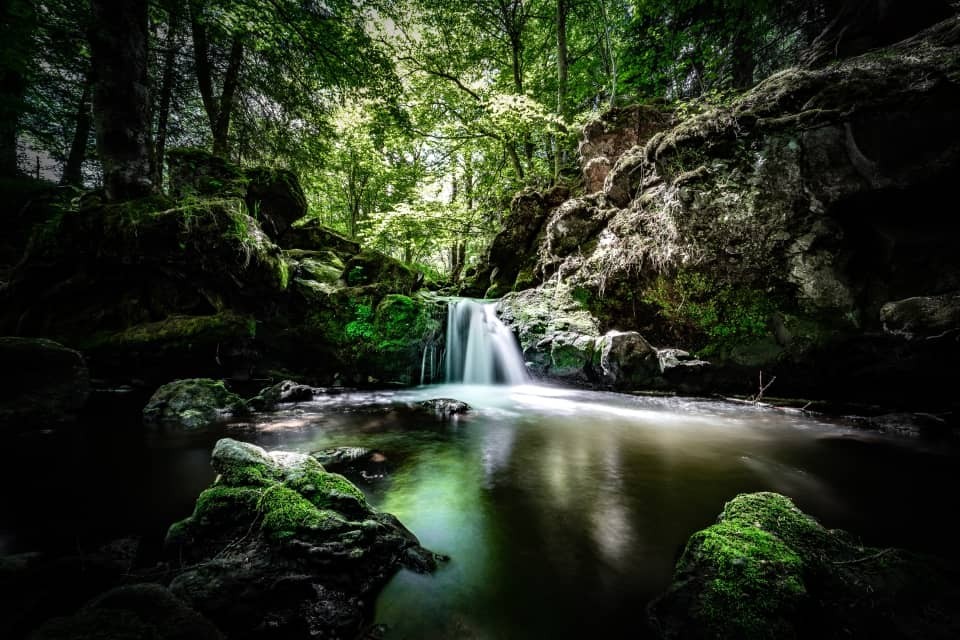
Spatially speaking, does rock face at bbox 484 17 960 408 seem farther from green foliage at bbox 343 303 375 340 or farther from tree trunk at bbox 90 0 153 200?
tree trunk at bbox 90 0 153 200

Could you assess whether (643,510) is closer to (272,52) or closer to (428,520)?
(428,520)

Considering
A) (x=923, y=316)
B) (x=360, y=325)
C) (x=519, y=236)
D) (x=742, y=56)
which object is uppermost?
(x=742, y=56)

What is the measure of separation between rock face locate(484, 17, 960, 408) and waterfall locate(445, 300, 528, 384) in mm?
1642

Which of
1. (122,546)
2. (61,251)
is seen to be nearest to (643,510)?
(122,546)

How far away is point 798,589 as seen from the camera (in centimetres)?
160

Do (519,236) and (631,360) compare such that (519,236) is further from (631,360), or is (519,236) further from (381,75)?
(631,360)

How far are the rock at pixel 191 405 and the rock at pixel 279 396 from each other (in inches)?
13.0

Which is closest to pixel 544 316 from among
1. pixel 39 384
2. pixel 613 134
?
pixel 613 134

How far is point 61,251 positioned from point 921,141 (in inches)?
526

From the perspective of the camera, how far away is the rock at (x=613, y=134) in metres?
10.0

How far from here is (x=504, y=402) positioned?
7.02 metres

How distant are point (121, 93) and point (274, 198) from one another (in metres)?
4.18

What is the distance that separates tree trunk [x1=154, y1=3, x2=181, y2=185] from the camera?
8602 mm

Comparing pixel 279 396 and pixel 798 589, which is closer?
pixel 798 589
